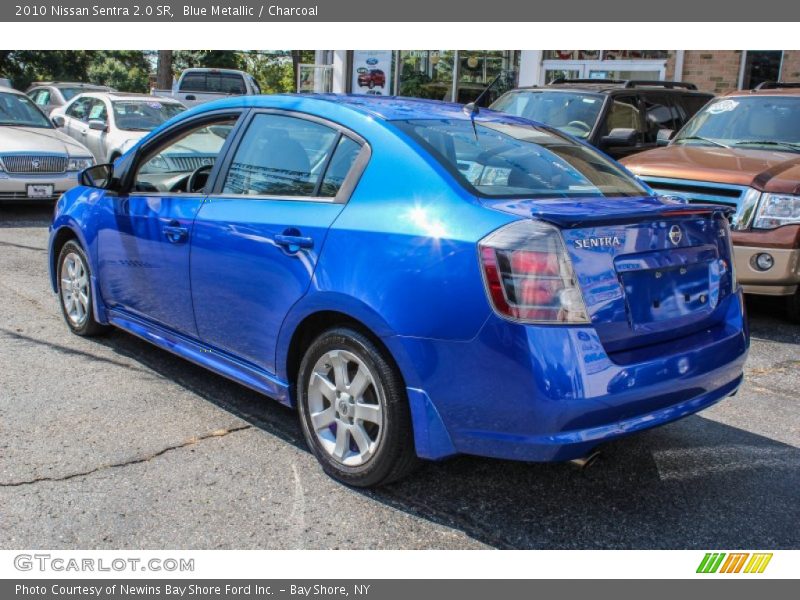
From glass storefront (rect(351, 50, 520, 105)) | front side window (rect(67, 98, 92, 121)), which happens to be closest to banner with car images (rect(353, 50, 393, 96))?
glass storefront (rect(351, 50, 520, 105))

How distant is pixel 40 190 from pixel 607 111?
22.9 feet

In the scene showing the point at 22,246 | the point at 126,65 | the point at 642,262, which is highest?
the point at 126,65

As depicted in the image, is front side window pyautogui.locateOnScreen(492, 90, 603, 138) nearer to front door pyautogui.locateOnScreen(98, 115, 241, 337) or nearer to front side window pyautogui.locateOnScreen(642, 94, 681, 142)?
front side window pyautogui.locateOnScreen(642, 94, 681, 142)

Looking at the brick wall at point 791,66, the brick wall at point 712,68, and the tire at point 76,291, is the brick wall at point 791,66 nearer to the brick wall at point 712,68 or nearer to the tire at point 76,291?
the brick wall at point 712,68

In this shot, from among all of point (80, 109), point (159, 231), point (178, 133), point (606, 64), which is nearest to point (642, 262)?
point (159, 231)

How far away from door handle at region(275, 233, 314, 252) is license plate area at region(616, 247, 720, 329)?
1320 millimetres

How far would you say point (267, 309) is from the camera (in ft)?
12.7

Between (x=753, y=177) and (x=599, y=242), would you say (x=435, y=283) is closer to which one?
(x=599, y=242)

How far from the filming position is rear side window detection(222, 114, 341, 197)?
3875mm

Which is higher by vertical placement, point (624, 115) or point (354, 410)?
point (624, 115)

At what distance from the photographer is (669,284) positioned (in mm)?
3389

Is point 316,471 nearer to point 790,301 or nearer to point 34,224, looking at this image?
point 790,301

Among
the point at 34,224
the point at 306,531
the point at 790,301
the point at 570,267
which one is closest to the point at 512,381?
the point at 570,267

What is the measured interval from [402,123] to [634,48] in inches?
523
